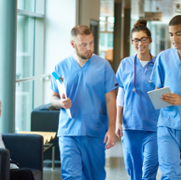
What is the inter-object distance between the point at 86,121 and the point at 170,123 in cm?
60

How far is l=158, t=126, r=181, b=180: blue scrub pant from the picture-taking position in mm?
2377

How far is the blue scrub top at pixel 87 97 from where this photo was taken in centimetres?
252

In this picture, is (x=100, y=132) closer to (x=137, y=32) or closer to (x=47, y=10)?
(x=137, y=32)

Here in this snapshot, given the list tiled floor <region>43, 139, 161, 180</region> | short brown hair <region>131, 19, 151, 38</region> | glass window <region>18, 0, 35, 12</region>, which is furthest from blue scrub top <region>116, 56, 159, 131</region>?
glass window <region>18, 0, 35, 12</region>

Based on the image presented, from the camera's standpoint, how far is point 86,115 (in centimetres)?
253

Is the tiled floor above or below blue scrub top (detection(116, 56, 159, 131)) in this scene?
below

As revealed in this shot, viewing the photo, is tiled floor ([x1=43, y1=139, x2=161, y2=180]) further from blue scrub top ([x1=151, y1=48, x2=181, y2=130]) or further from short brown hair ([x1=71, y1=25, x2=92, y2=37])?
short brown hair ([x1=71, y1=25, x2=92, y2=37])

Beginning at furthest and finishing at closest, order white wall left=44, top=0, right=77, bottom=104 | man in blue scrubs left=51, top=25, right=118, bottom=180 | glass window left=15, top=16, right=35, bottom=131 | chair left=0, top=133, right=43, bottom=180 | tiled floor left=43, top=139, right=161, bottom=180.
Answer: white wall left=44, top=0, right=77, bottom=104
glass window left=15, top=16, right=35, bottom=131
tiled floor left=43, top=139, right=161, bottom=180
chair left=0, top=133, right=43, bottom=180
man in blue scrubs left=51, top=25, right=118, bottom=180

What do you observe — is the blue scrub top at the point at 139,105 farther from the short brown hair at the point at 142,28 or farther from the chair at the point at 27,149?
the chair at the point at 27,149

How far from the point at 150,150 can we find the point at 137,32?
41.7 inches

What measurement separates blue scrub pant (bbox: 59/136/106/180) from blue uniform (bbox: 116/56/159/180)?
0.64 m

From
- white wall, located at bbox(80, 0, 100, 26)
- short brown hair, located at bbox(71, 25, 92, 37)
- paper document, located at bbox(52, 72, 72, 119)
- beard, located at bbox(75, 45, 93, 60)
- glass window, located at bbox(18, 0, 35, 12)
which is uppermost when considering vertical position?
white wall, located at bbox(80, 0, 100, 26)

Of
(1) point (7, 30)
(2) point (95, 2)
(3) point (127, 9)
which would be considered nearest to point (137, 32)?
(1) point (7, 30)

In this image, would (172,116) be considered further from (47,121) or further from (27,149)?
(47,121)
